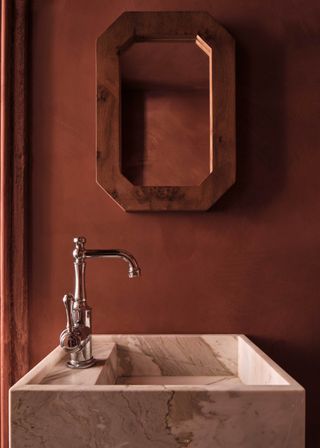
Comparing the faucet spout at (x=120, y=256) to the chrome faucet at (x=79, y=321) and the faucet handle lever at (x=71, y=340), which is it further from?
the faucet handle lever at (x=71, y=340)

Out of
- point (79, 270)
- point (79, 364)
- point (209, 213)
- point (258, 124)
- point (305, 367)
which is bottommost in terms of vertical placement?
point (305, 367)

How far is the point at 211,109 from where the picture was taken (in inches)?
45.2

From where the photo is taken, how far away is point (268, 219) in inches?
46.2

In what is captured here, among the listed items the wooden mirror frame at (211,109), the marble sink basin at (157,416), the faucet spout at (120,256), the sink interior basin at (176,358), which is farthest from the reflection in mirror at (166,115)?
the marble sink basin at (157,416)

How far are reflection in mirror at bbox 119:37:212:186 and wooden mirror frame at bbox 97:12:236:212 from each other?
0.08 feet

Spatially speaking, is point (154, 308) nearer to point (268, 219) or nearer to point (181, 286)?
point (181, 286)

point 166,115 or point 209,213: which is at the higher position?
point 166,115

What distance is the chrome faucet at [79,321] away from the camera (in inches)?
34.3

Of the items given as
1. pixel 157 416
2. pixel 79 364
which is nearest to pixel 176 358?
pixel 79 364

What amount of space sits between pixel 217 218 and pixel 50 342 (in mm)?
579

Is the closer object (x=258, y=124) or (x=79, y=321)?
(x=79, y=321)

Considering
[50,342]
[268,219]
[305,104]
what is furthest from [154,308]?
[305,104]

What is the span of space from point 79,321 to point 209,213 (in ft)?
1.55

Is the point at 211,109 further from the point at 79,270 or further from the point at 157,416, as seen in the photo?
the point at 157,416
